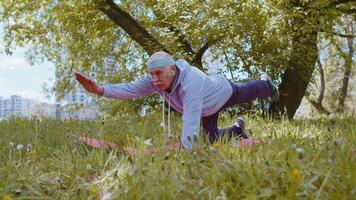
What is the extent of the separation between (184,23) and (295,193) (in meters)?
9.26

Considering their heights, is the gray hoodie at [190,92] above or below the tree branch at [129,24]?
below

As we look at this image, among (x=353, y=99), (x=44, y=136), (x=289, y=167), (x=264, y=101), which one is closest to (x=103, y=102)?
(x=264, y=101)

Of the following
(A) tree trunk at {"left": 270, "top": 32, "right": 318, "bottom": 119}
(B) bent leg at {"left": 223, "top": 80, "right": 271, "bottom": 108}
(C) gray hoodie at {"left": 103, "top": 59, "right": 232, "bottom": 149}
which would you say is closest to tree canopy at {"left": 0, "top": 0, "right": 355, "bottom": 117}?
(A) tree trunk at {"left": 270, "top": 32, "right": 318, "bottom": 119}

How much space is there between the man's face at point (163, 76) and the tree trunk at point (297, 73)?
6343 millimetres

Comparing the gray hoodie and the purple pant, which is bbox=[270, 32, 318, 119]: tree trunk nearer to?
the purple pant

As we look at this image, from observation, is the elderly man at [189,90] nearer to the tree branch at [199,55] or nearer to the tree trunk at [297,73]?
the tree trunk at [297,73]

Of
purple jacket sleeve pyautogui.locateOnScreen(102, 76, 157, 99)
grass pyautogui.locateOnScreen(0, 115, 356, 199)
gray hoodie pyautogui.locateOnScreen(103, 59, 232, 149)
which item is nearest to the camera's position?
grass pyautogui.locateOnScreen(0, 115, 356, 199)

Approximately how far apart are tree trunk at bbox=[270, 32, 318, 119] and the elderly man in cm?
546

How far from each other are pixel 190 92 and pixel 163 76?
1.04ft

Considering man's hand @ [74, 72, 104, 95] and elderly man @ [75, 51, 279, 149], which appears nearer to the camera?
Result: elderly man @ [75, 51, 279, 149]

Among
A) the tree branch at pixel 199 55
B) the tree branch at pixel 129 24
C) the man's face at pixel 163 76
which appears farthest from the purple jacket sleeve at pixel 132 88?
the tree branch at pixel 199 55

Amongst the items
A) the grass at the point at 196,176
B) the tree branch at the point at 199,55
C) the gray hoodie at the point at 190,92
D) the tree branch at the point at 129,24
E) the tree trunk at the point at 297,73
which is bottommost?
the grass at the point at 196,176

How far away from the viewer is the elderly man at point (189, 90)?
153 inches

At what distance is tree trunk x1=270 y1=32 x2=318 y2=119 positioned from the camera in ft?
34.4
